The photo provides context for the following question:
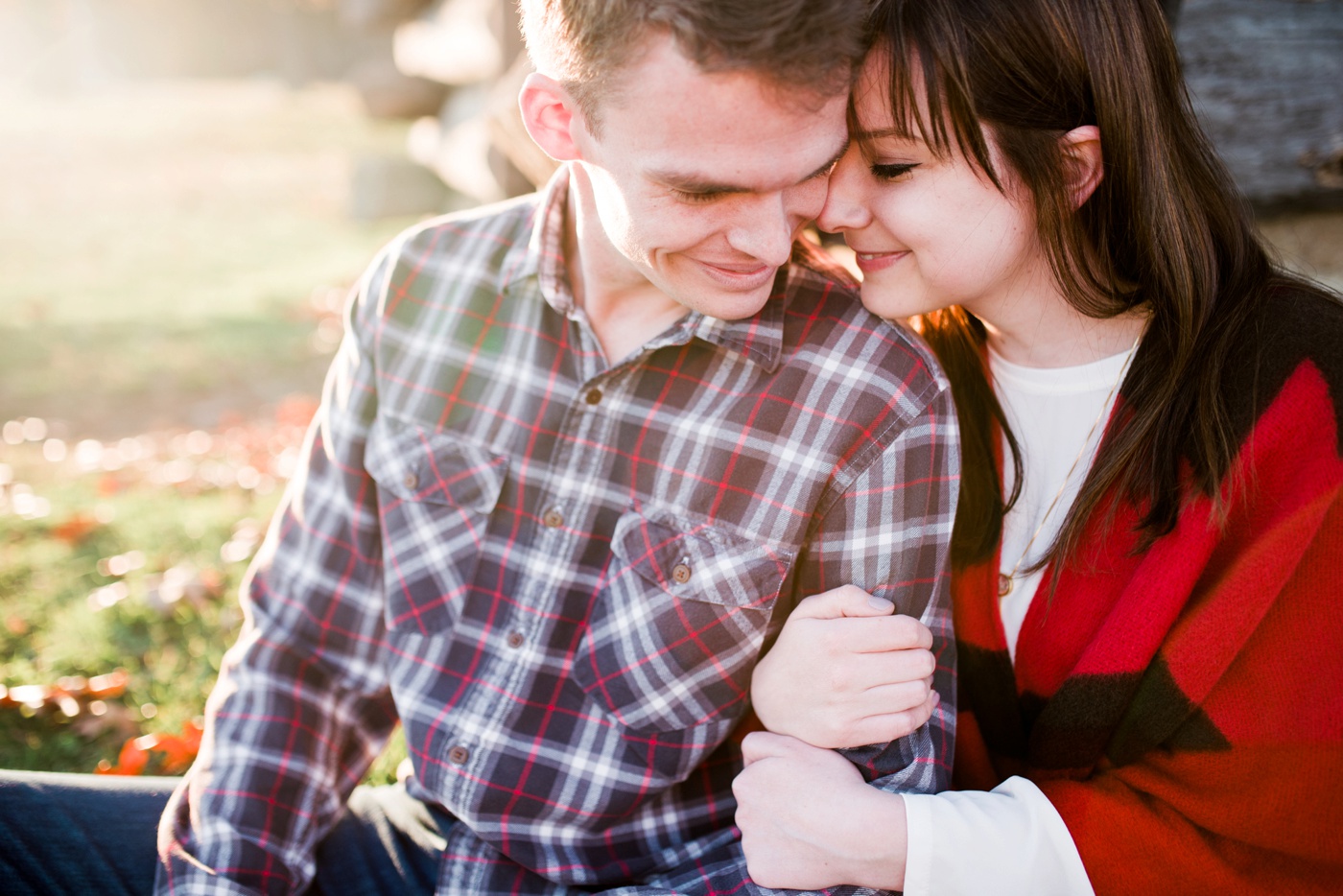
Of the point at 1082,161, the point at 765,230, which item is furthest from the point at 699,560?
the point at 1082,161

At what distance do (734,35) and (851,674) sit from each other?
37.3 inches

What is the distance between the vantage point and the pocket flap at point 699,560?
1.61 metres

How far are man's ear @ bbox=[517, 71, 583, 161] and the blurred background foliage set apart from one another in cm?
158

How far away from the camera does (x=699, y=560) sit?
1.63 metres

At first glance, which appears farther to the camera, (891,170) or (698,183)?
(891,170)

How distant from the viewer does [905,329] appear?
167 cm

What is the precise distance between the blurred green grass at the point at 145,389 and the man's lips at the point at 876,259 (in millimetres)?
1675

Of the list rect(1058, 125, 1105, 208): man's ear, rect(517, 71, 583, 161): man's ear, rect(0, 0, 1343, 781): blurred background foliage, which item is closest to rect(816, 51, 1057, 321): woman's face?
rect(1058, 125, 1105, 208): man's ear

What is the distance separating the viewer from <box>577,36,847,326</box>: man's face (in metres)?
1.41

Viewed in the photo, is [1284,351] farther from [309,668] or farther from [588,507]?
[309,668]

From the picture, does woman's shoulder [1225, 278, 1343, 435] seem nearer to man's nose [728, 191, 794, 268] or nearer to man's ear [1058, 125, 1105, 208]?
man's ear [1058, 125, 1105, 208]

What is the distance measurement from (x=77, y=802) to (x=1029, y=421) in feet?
6.20

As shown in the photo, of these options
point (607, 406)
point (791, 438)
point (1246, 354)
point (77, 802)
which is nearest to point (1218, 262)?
point (1246, 354)

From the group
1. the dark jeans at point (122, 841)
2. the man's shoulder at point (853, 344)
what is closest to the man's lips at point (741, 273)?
the man's shoulder at point (853, 344)
